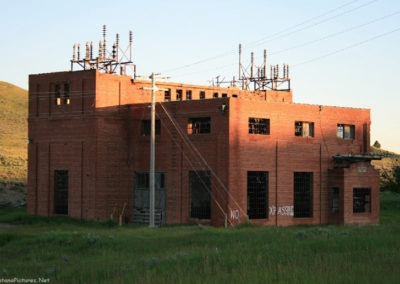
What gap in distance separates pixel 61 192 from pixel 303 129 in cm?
1761

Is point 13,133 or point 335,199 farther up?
point 13,133

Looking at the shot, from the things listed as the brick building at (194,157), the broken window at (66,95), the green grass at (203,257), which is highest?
the broken window at (66,95)

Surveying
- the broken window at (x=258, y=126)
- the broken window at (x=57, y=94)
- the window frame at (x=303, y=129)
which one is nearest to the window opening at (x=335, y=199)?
the window frame at (x=303, y=129)

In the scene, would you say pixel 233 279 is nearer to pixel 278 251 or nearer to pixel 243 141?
pixel 278 251

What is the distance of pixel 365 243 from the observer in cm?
2267

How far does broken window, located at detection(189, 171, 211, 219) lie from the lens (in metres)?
45.4

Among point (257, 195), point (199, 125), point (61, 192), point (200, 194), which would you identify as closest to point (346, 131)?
point (257, 195)

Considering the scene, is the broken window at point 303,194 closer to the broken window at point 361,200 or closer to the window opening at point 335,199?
the window opening at point 335,199

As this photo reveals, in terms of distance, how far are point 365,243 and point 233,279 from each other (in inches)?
298

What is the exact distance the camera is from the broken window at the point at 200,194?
1786 inches

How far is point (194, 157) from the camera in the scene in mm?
45875

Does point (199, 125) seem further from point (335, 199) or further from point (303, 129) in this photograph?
point (335, 199)

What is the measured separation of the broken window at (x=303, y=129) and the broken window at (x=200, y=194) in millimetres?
7653

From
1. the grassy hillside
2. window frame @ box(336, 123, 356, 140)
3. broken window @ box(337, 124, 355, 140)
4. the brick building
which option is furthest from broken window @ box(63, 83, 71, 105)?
the grassy hillside
